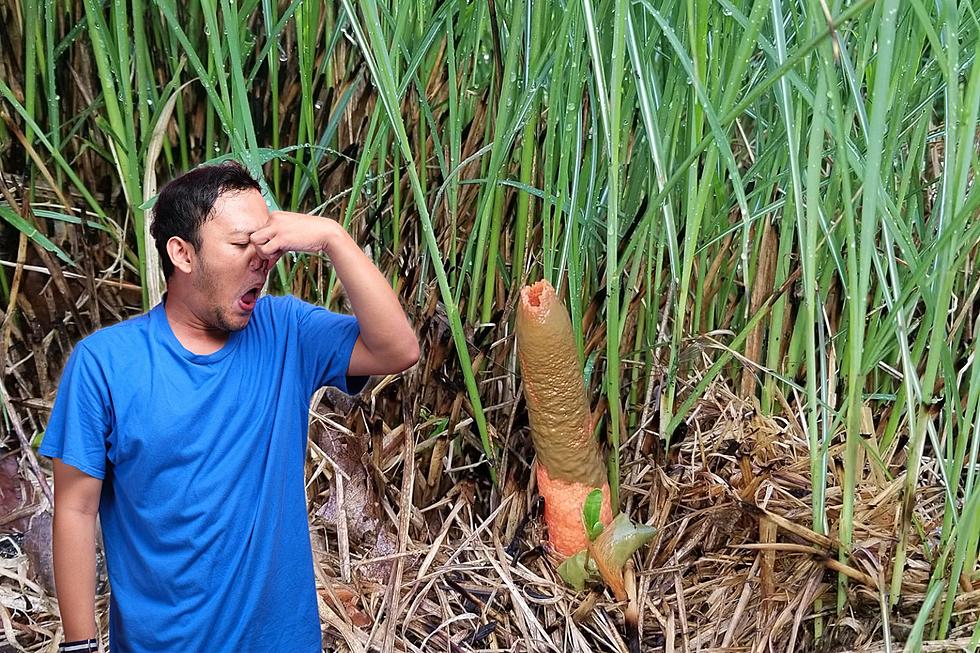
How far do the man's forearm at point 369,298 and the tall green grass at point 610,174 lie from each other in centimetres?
7

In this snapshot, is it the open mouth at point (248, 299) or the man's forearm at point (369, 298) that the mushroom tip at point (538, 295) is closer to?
the man's forearm at point (369, 298)

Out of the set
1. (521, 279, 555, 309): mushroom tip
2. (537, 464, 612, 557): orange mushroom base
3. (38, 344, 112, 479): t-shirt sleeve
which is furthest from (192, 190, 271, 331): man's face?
(537, 464, 612, 557): orange mushroom base

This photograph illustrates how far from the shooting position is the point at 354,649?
966 millimetres

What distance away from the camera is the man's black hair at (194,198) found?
29.4 inches

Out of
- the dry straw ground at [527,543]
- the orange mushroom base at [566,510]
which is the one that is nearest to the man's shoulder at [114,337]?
the dry straw ground at [527,543]

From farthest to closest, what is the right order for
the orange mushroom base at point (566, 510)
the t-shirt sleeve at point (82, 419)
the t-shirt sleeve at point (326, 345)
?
the orange mushroom base at point (566, 510), the t-shirt sleeve at point (326, 345), the t-shirt sleeve at point (82, 419)

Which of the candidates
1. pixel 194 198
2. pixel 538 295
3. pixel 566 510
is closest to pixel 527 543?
pixel 566 510

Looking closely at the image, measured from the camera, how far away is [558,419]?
0.95 meters

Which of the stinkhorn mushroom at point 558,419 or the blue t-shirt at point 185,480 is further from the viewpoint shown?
the stinkhorn mushroom at point 558,419

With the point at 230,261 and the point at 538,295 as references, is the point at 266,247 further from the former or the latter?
the point at 538,295

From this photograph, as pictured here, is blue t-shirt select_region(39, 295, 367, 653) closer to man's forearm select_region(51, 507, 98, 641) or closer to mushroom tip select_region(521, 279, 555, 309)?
man's forearm select_region(51, 507, 98, 641)

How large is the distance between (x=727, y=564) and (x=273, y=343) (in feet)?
1.83

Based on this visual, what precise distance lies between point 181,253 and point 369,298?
0.54 ft

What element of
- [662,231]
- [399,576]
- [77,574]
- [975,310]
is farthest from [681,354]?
[77,574]
